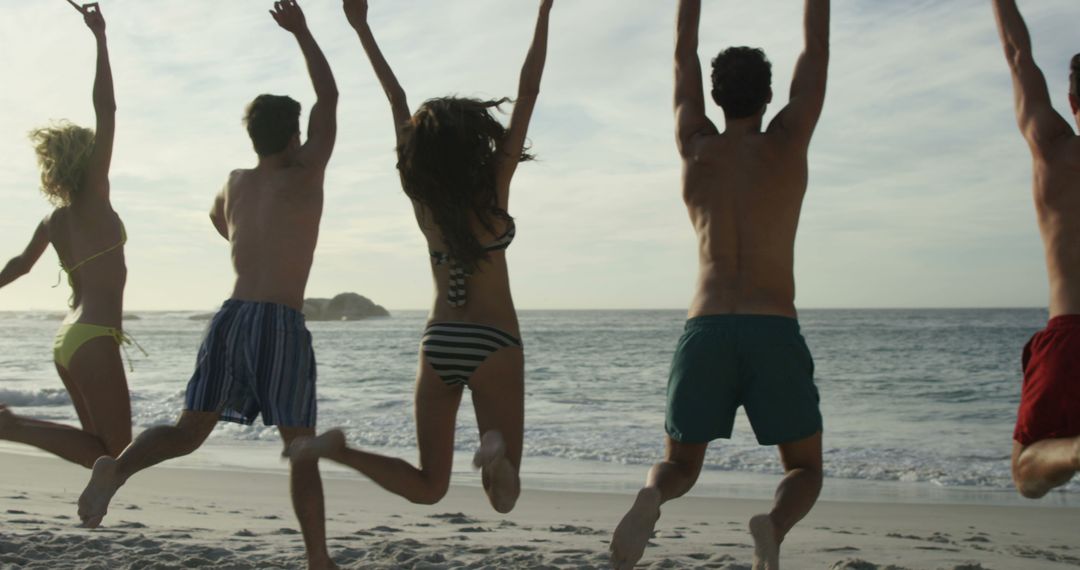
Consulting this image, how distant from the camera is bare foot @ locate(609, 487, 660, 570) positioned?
10.7 feet

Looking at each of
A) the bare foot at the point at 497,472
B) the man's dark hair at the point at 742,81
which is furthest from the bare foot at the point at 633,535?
the man's dark hair at the point at 742,81

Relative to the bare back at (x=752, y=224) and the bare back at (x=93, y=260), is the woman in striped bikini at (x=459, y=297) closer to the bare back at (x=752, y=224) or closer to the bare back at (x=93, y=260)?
the bare back at (x=752, y=224)

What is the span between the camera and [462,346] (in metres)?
3.66

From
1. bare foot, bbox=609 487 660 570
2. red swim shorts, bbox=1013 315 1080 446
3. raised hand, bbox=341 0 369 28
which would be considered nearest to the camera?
bare foot, bbox=609 487 660 570

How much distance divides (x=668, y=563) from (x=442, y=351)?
2419 millimetres

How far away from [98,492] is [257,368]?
743 mm

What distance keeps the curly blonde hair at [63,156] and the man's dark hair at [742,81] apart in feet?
9.94

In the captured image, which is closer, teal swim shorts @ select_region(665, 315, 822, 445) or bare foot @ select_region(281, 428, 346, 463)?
teal swim shorts @ select_region(665, 315, 822, 445)

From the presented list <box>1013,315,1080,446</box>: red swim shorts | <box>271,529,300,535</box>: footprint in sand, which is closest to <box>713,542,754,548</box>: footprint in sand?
<box>271,529,300,535</box>: footprint in sand

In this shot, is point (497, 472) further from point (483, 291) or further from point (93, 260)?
point (93, 260)

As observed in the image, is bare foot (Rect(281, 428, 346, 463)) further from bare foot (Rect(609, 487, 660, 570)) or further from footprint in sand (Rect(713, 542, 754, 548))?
footprint in sand (Rect(713, 542, 754, 548))

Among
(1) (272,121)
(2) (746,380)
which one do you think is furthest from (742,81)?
(1) (272,121)

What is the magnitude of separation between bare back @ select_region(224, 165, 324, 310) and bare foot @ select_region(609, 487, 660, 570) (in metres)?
1.60

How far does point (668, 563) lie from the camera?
5469mm
